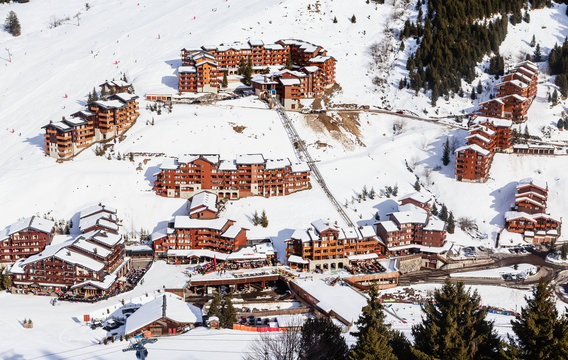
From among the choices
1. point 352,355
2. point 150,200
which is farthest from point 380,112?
point 352,355

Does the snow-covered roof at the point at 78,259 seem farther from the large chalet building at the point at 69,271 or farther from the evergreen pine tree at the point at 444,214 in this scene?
the evergreen pine tree at the point at 444,214

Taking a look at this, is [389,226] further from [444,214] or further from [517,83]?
[517,83]

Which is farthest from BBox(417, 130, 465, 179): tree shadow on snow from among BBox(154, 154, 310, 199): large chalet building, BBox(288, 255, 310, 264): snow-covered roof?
BBox(288, 255, 310, 264): snow-covered roof

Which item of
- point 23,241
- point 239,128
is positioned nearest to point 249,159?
point 239,128

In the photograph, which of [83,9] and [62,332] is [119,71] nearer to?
[83,9]

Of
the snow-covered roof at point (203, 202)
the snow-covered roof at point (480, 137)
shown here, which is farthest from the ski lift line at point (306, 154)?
the snow-covered roof at point (480, 137)

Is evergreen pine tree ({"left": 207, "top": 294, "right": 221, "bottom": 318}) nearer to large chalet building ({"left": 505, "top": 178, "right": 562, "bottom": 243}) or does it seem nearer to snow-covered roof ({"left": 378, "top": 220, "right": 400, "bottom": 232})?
snow-covered roof ({"left": 378, "top": 220, "right": 400, "bottom": 232})

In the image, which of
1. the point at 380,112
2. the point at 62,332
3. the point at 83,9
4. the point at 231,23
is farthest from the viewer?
the point at 83,9
